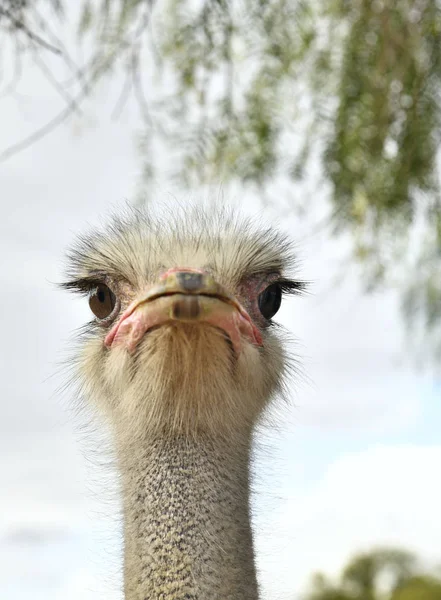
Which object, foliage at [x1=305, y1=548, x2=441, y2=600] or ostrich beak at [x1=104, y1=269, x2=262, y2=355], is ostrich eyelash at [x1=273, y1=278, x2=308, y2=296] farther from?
foliage at [x1=305, y1=548, x2=441, y2=600]

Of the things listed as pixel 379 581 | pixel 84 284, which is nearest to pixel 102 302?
pixel 84 284

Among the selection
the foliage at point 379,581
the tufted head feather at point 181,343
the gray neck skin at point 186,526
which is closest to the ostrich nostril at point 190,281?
the tufted head feather at point 181,343

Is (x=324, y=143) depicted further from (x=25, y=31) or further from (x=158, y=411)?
(x=158, y=411)

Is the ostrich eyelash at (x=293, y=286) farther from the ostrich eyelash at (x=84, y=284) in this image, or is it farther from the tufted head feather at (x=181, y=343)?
the ostrich eyelash at (x=84, y=284)

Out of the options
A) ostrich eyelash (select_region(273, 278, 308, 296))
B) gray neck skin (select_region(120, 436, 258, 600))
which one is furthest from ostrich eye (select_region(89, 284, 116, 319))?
ostrich eyelash (select_region(273, 278, 308, 296))

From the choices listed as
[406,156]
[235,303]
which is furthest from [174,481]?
[406,156]

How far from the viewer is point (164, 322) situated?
175 centimetres

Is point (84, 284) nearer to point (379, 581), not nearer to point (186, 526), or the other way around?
point (186, 526)

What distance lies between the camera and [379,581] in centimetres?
1340

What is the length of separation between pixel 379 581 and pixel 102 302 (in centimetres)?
1233

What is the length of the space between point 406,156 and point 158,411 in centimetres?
114

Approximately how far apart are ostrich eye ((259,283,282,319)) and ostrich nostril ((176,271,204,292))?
50cm

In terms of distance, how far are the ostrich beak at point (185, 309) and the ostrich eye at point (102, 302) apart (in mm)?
154

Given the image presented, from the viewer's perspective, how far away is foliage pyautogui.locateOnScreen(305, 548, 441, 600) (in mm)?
10156
